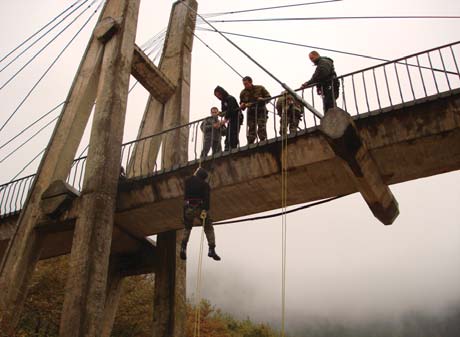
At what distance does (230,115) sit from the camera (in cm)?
1043

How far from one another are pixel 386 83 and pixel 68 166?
24.1 feet

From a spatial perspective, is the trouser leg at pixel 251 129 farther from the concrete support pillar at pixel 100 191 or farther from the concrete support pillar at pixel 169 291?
the concrete support pillar at pixel 169 291

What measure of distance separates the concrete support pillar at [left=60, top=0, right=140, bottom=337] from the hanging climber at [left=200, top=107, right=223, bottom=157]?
1924 mm

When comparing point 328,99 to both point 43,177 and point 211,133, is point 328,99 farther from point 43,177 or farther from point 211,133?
point 43,177

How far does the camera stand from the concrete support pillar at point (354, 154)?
7879 millimetres

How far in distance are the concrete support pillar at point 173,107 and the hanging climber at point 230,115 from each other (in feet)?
7.78

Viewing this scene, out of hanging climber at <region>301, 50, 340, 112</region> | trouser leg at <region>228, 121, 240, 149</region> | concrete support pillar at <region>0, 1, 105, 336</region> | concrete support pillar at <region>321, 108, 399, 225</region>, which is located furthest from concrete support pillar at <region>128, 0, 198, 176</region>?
concrete support pillar at <region>321, 108, 399, 225</region>

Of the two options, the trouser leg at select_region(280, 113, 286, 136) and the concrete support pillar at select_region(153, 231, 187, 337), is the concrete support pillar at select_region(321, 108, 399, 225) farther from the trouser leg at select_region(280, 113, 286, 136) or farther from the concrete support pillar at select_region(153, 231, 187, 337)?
the concrete support pillar at select_region(153, 231, 187, 337)

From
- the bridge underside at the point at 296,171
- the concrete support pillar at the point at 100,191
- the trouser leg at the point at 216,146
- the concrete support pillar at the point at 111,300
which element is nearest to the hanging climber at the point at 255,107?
the bridge underside at the point at 296,171

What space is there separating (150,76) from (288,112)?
4.89 m

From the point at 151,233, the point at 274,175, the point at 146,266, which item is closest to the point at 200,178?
the point at 274,175

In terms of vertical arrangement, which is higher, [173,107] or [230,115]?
[173,107]

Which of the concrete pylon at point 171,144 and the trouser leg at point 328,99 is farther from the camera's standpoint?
the concrete pylon at point 171,144

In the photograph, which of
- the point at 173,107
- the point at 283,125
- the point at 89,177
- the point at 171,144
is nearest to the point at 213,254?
the point at 283,125
